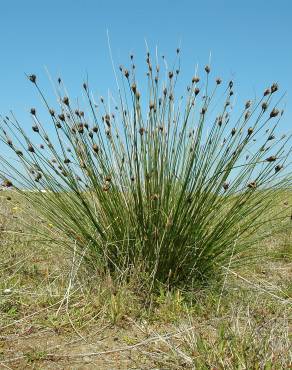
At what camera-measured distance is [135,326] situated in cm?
255

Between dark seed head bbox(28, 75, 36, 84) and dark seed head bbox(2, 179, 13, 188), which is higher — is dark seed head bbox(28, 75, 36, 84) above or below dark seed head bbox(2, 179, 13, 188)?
above

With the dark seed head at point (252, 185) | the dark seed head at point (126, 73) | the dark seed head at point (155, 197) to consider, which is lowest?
the dark seed head at point (155, 197)

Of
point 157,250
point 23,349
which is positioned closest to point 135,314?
point 157,250

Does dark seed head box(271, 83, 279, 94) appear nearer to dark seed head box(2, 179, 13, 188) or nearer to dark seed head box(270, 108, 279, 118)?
dark seed head box(270, 108, 279, 118)

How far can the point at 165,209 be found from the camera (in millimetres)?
2877

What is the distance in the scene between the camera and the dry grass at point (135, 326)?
1.99m

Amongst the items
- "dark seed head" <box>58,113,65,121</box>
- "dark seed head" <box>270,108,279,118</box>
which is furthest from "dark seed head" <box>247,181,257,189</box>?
"dark seed head" <box>58,113,65,121</box>

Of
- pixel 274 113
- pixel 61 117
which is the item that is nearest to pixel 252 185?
pixel 274 113

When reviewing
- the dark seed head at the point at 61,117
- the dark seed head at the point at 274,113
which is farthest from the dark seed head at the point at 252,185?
the dark seed head at the point at 61,117

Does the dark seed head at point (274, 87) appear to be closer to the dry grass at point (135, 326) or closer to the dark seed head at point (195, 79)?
the dark seed head at point (195, 79)

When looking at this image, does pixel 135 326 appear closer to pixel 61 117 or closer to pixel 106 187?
pixel 106 187

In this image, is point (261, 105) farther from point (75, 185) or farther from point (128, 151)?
point (75, 185)

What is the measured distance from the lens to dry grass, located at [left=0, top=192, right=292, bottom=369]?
6.53 ft

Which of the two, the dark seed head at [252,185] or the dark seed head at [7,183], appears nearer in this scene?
the dark seed head at [252,185]
